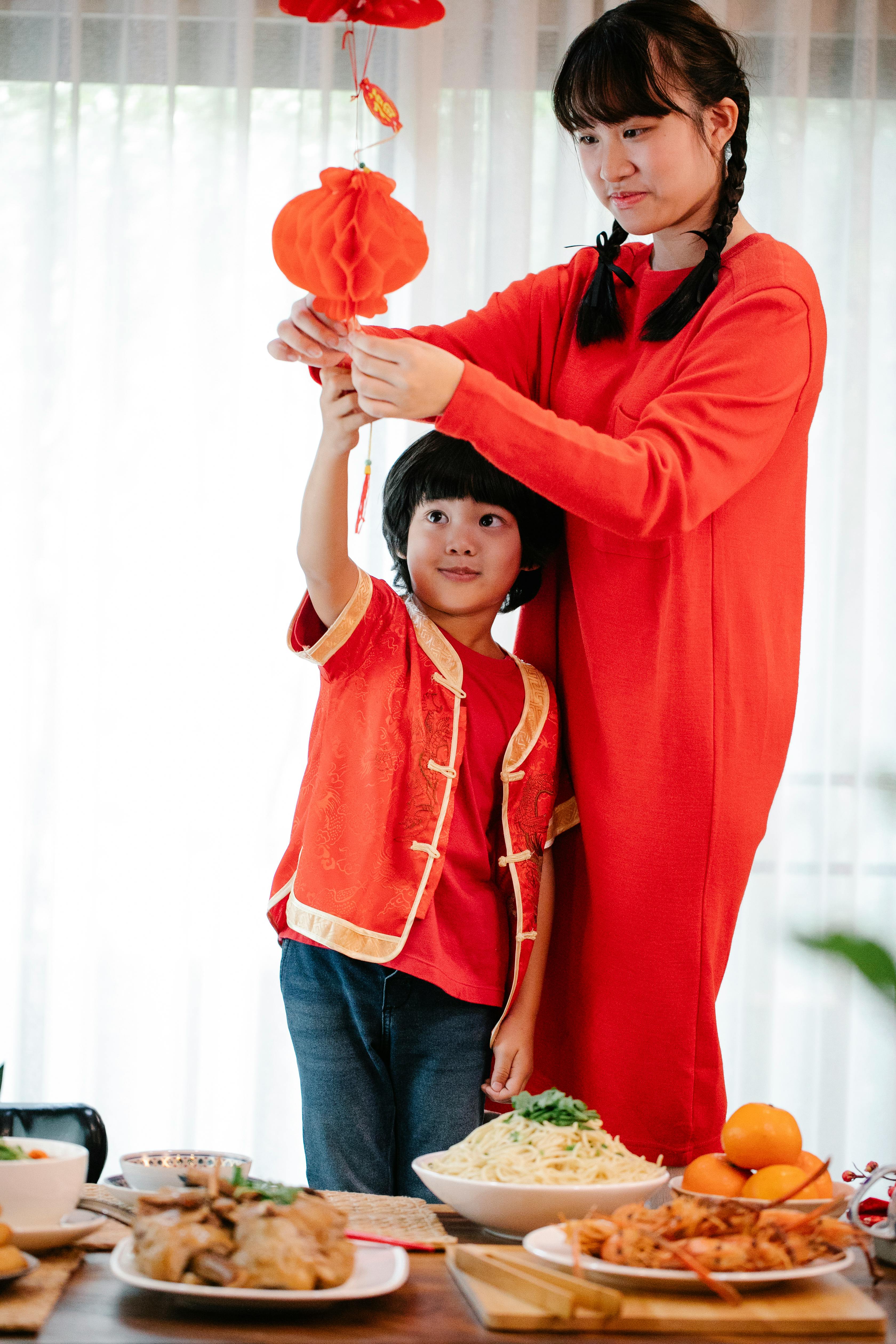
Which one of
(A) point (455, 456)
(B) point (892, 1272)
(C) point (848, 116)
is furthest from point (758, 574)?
(C) point (848, 116)

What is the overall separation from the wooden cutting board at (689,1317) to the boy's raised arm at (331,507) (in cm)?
76

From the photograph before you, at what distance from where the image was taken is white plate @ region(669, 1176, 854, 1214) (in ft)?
2.78

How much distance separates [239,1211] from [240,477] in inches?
74.6

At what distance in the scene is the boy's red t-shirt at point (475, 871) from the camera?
4.30ft

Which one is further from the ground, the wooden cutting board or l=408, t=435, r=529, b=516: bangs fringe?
l=408, t=435, r=529, b=516: bangs fringe

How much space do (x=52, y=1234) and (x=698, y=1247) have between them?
0.39 m

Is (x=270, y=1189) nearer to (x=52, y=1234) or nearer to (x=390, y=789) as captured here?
(x=52, y=1234)

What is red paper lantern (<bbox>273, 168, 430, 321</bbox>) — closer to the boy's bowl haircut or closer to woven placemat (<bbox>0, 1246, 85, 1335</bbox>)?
the boy's bowl haircut

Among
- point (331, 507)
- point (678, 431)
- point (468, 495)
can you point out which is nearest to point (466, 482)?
point (468, 495)

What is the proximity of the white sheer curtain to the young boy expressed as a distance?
3.28ft

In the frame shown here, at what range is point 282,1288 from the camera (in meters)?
0.68

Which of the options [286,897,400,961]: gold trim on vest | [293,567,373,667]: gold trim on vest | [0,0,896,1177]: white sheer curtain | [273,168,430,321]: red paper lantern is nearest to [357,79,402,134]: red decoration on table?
[273,168,430,321]: red paper lantern

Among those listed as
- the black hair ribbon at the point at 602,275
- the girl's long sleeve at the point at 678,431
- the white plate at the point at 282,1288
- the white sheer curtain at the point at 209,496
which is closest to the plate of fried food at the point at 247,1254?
the white plate at the point at 282,1288

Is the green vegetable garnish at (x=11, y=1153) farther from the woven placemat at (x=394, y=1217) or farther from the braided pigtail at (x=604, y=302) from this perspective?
the braided pigtail at (x=604, y=302)
